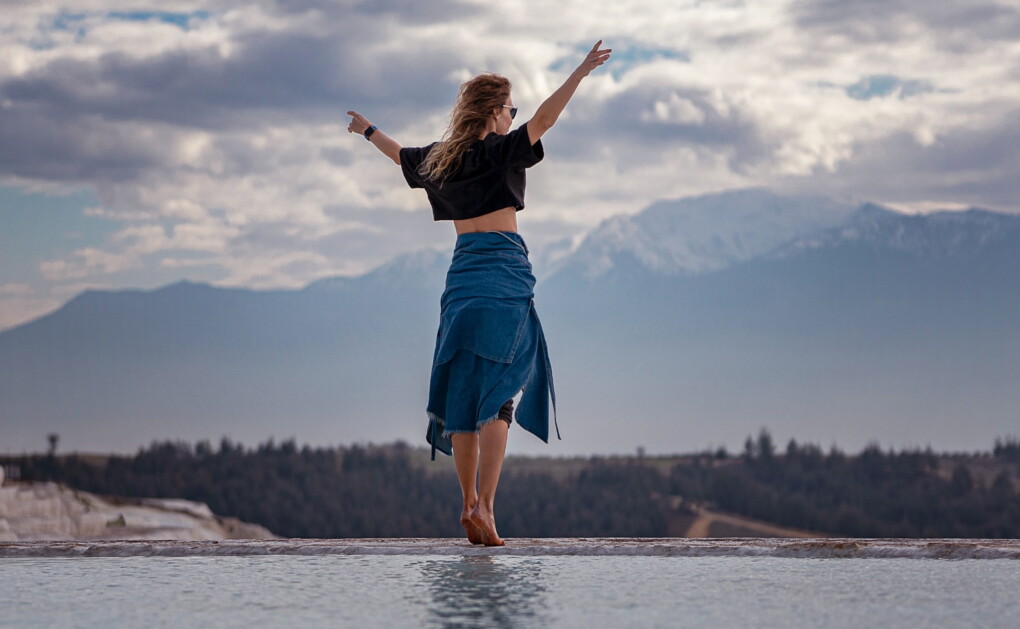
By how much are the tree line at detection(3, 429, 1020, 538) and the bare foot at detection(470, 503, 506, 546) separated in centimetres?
7782

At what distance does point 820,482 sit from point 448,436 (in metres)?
104

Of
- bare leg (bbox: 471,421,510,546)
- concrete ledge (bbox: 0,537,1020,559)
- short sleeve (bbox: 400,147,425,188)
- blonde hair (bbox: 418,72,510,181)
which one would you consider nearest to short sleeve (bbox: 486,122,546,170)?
blonde hair (bbox: 418,72,510,181)

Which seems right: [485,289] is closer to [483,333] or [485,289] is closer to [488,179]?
[483,333]

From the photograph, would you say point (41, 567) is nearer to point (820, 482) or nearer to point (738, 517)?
point (738, 517)

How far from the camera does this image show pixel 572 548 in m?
3.52

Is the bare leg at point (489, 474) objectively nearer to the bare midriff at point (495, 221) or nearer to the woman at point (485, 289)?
the woman at point (485, 289)

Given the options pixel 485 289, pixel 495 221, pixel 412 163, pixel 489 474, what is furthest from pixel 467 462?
pixel 412 163

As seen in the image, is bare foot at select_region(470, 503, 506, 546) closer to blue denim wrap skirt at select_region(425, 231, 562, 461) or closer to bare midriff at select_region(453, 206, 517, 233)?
blue denim wrap skirt at select_region(425, 231, 562, 461)

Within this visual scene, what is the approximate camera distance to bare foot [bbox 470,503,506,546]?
3.65 metres

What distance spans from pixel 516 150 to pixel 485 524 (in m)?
1.22

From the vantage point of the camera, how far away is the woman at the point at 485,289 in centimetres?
377

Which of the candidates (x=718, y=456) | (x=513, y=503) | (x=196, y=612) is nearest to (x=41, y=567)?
(x=196, y=612)

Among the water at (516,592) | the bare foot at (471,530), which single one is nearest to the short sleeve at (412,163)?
the bare foot at (471,530)

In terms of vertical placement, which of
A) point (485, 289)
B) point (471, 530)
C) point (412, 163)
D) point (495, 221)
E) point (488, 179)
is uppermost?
point (412, 163)
